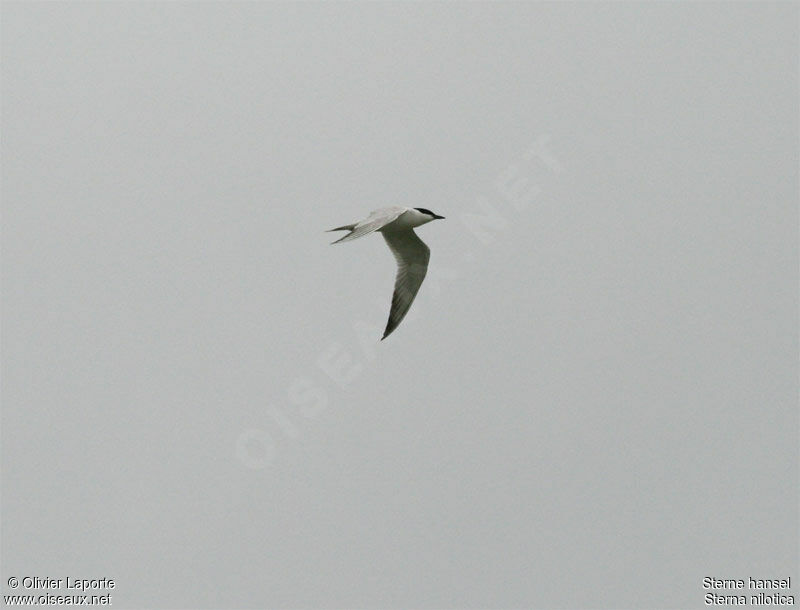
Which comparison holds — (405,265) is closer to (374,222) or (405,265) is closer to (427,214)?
(427,214)

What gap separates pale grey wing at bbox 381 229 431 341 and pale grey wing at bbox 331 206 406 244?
862mm

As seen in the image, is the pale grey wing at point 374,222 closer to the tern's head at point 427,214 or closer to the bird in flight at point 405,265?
the tern's head at point 427,214

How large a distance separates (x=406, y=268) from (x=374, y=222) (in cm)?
209

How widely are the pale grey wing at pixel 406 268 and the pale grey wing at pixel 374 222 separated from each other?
0.86m

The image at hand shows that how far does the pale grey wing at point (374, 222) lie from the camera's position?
376 inches

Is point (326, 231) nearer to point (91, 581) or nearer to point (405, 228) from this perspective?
point (405, 228)

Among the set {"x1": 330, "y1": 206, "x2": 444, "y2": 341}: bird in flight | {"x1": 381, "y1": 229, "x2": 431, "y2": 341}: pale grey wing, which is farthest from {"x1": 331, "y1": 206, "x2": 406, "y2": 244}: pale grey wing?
{"x1": 381, "y1": 229, "x2": 431, "y2": 341}: pale grey wing

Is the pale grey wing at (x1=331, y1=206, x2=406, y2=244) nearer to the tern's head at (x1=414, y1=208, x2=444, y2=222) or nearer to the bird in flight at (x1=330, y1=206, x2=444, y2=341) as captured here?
the tern's head at (x1=414, y1=208, x2=444, y2=222)

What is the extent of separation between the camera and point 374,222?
10797 millimetres

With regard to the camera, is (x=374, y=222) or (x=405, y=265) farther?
(x=405, y=265)

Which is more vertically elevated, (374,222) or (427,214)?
(427,214)

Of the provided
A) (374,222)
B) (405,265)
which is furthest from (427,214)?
(374,222)

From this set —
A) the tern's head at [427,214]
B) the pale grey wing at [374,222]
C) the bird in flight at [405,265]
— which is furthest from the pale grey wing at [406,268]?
the pale grey wing at [374,222]

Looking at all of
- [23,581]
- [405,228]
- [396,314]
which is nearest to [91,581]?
[23,581]
